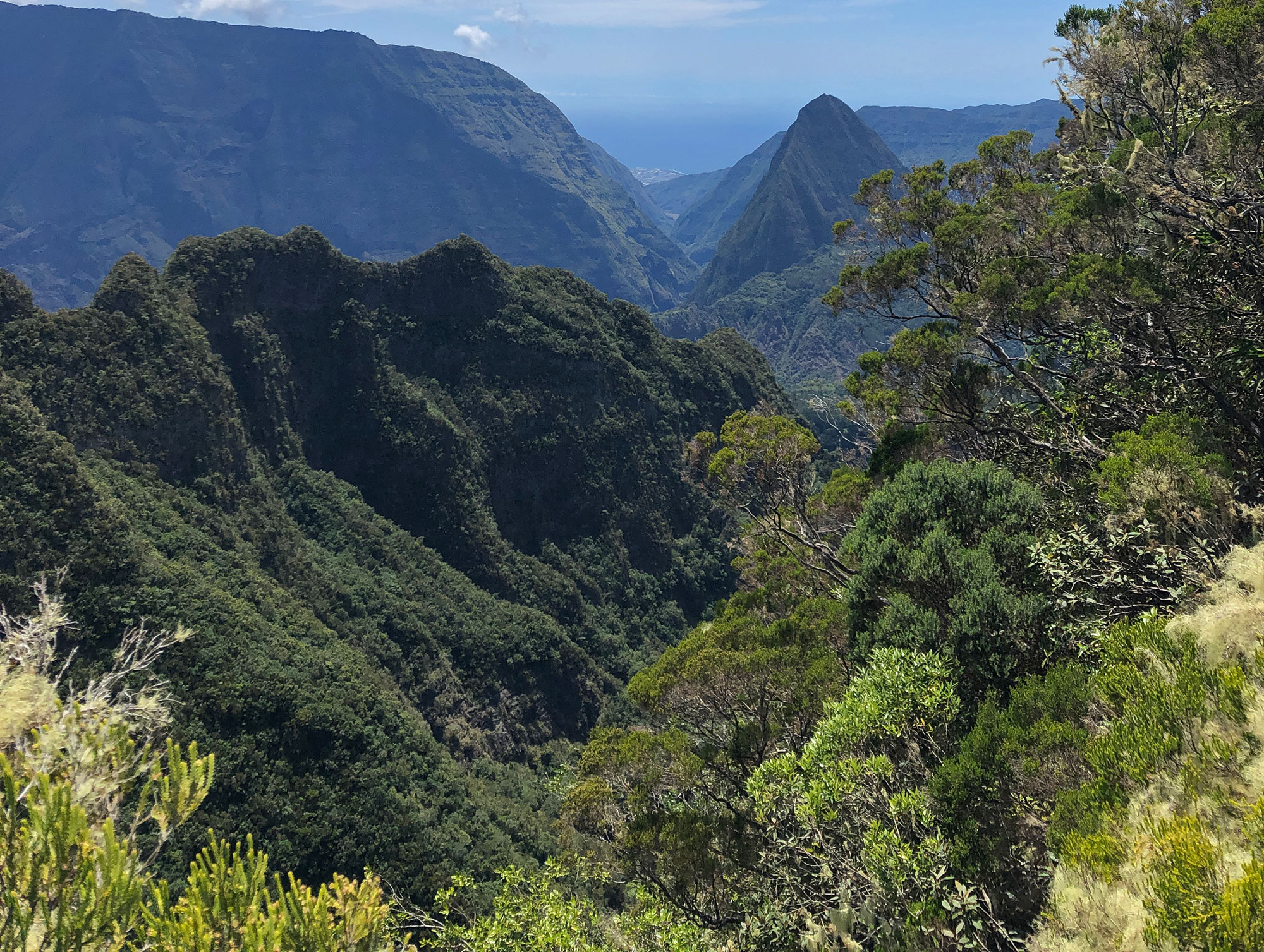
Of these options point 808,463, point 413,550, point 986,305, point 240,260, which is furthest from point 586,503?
point 986,305

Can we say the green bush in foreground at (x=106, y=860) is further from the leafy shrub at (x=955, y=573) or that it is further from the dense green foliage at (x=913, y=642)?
the leafy shrub at (x=955, y=573)

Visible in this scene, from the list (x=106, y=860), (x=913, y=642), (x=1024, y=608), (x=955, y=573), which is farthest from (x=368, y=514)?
(x=1024, y=608)

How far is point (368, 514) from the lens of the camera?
7075 cm

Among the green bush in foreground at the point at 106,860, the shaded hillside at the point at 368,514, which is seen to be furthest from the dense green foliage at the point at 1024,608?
the shaded hillside at the point at 368,514

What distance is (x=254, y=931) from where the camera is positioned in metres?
6.08

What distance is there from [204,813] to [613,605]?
4663cm

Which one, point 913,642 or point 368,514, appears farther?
point 368,514

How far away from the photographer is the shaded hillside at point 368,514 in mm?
39844

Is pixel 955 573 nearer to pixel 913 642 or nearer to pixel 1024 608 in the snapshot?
pixel 1024 608

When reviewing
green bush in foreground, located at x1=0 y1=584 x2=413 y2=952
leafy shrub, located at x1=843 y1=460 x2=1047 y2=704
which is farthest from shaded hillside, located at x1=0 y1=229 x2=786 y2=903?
leafy shrub, located at x1=843 y1=460 x2=1047 y2=704

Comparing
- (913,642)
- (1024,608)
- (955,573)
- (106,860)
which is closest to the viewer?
(106,860)

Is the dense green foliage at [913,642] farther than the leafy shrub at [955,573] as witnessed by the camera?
No

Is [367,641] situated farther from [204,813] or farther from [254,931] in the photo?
[254,931]

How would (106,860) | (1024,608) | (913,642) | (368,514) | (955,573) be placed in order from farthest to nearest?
(368,514), (955,573), (913,642), (1024,608), (106,860)
